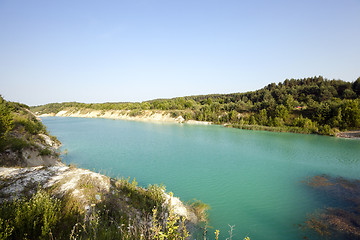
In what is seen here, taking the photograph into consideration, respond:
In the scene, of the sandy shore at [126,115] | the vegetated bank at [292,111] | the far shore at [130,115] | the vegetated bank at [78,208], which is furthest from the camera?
the sandy shore at [126,115]

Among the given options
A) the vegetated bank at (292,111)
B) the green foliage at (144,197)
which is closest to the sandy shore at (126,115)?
the vegetated bank at (292,111)

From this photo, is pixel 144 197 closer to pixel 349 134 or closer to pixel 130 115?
pixel 349 134

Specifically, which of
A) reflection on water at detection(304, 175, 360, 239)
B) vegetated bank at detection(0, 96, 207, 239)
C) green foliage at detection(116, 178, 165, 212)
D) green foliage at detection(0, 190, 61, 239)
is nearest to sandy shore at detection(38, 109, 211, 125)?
reflection on water at detection(304, 175, 360, 239)

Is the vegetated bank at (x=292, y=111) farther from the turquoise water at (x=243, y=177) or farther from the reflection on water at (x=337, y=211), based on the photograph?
the reflection on water at (x=337, y=211)

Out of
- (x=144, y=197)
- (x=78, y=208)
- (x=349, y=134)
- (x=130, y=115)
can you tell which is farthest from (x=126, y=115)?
(x=78, y=208)

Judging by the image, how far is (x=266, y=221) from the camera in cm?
937

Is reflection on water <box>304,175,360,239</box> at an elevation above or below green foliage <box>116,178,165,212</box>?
below

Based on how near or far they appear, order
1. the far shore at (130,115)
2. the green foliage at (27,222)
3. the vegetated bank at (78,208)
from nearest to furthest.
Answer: the green foliage at (27,222), the vegetated bank at (78,208), the far shore at (130,115)

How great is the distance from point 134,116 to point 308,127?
7866 cm

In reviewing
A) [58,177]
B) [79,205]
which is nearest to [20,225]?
[79,205]

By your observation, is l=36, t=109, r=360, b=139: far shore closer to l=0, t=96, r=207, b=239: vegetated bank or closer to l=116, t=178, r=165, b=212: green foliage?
l=116, t=178, r=165, b=212: green foliage

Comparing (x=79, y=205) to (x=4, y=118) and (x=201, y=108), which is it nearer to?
(x=4, y=118)

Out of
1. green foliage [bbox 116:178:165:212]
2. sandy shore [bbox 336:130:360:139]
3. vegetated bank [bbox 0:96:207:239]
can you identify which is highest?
vegetated bank [bbox 0:96:207:239]

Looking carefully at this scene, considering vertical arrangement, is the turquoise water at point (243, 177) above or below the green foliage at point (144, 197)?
Answer: below
